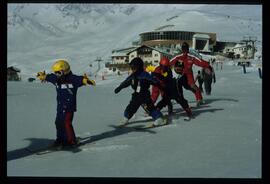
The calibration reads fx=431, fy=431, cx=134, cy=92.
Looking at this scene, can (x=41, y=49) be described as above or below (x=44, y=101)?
above

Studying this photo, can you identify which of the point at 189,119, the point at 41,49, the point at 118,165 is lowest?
the point at 118,165

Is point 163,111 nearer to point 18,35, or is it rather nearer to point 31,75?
point 31,75

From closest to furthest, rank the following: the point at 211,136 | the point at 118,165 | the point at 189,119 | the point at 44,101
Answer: the point at 118,165 → the point at 211,136 → the point at 189,119 → the point at 44,101

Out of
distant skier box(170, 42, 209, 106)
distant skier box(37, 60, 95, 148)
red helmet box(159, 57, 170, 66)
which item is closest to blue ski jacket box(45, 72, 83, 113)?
distant skier box(37, 60, 95, 148)

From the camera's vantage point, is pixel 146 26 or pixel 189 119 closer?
pixel 189 119

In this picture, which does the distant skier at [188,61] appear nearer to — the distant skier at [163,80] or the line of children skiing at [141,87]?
the line of children skiing at [141,87]

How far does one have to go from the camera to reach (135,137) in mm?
5922

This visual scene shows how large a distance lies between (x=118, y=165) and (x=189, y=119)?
→ 147 cm

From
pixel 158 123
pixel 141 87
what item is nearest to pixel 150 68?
pixel 141 87

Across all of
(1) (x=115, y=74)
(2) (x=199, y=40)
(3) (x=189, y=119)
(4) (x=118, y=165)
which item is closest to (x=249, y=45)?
(2) (x=199, y=40)

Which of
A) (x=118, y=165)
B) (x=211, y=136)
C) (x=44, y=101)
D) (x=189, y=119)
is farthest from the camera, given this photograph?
(x=44, y=101)

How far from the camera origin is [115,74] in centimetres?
693

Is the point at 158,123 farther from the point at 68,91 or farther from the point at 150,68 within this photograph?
the point at 68,91

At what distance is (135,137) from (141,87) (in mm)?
733
